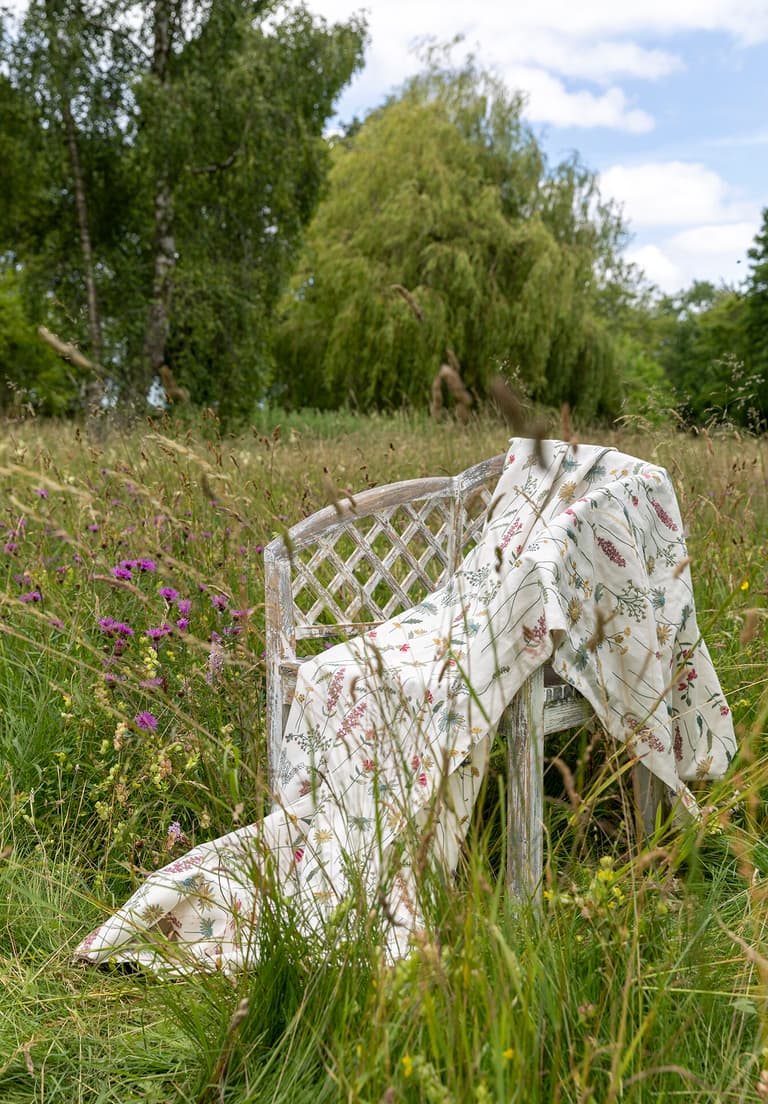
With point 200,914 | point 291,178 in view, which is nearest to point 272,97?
point 291,178

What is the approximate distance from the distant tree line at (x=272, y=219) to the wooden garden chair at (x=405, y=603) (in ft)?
20.4

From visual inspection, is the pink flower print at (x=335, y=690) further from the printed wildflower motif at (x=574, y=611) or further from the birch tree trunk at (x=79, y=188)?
the birch tree trunk at (x=79, y=188)

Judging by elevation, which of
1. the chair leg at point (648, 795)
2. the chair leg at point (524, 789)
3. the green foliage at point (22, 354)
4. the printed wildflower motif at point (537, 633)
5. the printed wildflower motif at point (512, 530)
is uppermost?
the green foliage at point (22, 354)

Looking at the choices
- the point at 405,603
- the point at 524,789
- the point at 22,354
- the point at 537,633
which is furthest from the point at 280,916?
the point at 22,354

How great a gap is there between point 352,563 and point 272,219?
1300 cm

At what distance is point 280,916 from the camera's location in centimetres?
150

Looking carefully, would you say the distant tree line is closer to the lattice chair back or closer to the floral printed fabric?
the lattice chair back

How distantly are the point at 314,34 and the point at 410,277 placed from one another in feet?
17.2

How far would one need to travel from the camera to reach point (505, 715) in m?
2.19

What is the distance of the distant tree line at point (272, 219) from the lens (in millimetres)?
13055

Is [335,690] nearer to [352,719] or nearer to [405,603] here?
[352,719]

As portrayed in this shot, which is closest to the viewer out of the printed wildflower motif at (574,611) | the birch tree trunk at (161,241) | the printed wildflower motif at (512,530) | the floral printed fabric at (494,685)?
the floral printed fabric at (494,685)

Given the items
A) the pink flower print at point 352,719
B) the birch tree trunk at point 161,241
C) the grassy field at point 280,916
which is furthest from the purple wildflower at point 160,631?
the birch tree trunk at point 161,241

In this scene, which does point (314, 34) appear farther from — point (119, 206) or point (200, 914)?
point (200, 914)
